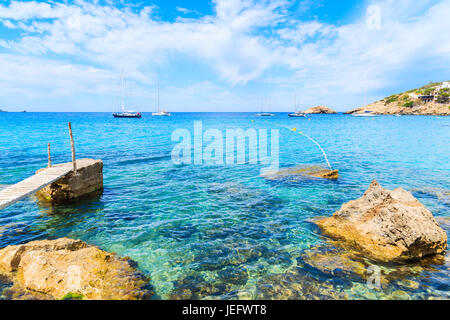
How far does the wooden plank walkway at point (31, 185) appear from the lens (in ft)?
33.9

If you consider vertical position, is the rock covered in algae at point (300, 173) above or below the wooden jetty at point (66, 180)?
below

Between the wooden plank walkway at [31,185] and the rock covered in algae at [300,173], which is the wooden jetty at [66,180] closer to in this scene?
the wooden plank walkway at [31,185]

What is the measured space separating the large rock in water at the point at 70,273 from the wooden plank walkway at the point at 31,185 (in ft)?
12.1

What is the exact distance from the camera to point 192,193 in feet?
51.8

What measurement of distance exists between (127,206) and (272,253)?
8.78 m

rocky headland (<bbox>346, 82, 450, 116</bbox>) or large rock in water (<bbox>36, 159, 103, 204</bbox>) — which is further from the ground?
rocky headland (<bbox>346, 82, 450, 116</bbox>)

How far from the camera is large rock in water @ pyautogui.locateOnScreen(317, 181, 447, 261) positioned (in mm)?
8242

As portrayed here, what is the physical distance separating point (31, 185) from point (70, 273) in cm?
781

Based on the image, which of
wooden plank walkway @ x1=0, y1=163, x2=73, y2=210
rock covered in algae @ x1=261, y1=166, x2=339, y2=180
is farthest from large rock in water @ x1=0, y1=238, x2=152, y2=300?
rock covered in algae @ x1=261, y1=166, x2=339, y2=180

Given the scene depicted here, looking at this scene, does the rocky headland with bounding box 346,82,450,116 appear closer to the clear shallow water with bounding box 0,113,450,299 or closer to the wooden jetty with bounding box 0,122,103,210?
the clear shallow water with bounding box 0,113,450,299

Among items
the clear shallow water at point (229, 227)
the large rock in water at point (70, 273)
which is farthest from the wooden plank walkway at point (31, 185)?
the large rock in water at point (70, 273)

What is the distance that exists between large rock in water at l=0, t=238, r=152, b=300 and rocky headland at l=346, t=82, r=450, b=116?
16988 centimetres
